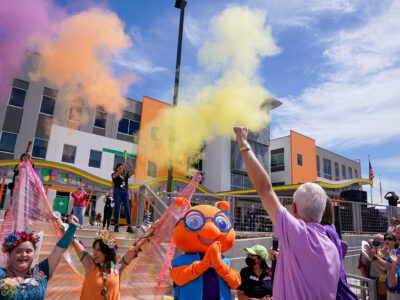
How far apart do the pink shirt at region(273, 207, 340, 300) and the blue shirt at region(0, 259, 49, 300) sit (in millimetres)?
1960

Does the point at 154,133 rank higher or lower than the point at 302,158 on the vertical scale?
lower

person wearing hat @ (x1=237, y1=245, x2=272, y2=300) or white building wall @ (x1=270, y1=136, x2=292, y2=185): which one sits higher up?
white building wall @ (x1=270, y1=136, x2=292, y2=185)

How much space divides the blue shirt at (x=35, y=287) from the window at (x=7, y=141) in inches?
767

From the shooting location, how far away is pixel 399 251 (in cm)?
371

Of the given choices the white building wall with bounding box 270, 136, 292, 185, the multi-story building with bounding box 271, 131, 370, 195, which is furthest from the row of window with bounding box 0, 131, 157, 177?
the white building wall with bounding box 270, 136, 292, 185

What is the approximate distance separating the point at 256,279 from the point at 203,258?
3.32ft

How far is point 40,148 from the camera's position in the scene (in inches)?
763

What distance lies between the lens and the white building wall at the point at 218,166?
27188 mm

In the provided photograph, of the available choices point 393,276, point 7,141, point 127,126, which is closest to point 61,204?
point 7,141

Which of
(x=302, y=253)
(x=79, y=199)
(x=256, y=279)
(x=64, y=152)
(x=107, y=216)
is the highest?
(x=64, y=152)

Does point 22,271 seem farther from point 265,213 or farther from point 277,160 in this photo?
point 277,160

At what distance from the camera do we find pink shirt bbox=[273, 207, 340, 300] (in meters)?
1.49

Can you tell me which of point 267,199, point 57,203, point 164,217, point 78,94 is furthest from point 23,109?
point 267,199

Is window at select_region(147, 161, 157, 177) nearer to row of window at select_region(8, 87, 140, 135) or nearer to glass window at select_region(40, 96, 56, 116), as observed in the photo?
row of window at select_region(8, 87, 140, 135)
